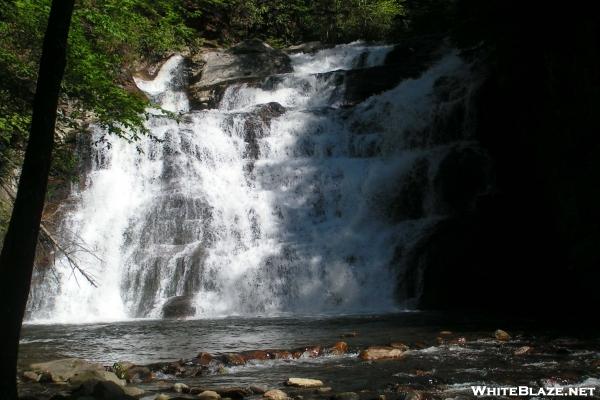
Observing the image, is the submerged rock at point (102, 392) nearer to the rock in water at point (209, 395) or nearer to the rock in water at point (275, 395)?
the rock in water at point (209, 395)

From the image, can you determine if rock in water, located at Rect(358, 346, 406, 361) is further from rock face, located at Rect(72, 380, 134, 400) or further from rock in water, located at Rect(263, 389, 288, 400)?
rock face, located at Rect(72, 380, 134, 400)

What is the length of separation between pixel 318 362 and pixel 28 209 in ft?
16.6

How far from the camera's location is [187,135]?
22.1m

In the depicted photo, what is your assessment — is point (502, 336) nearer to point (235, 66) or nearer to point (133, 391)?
point (133, 391)

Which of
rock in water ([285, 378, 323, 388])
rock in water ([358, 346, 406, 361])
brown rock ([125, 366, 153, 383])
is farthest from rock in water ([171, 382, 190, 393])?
rock in water ([358, 346, 406, 361])

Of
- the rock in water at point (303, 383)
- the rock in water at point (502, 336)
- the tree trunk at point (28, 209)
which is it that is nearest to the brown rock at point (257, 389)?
the rock in water at point (303, 383)

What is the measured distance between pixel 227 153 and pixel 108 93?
527 inches

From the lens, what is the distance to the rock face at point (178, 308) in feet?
52.9

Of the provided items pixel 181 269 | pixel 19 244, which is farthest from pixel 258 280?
pixel 19 244

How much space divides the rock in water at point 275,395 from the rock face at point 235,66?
75.6 feet

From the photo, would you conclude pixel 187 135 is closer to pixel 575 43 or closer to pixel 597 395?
pixel 575 43

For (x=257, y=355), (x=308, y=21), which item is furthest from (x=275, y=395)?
(x=308, y=21)

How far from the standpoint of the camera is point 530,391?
6828mm

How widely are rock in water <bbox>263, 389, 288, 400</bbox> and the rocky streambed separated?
1 centimetres
